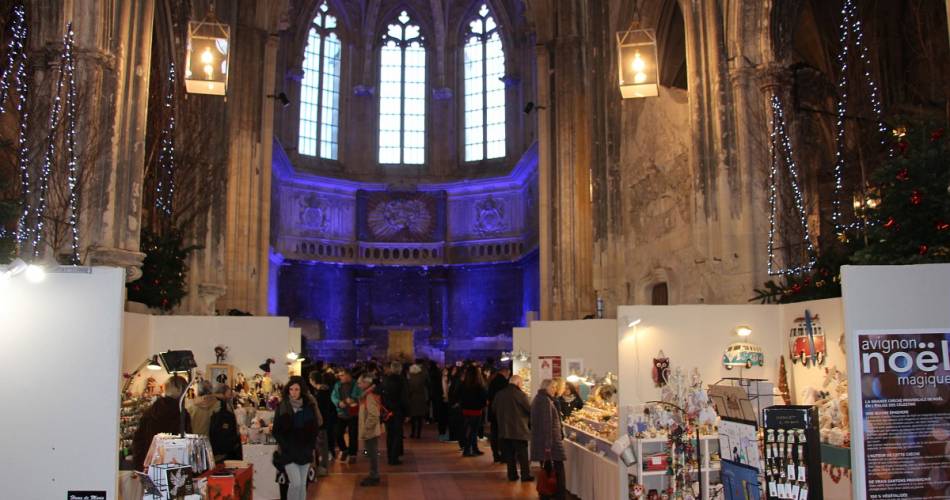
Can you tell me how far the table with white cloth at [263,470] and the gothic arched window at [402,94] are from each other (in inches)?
832

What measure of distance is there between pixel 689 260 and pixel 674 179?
1.54m

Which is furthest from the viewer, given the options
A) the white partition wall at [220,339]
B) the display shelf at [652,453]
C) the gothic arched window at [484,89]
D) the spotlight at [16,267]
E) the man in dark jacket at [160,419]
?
the gothic arched window at [484,89]

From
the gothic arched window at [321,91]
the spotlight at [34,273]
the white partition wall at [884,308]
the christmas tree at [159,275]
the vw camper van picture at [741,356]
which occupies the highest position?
the gothic arched window at [321,91]

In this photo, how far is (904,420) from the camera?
5.35 metres

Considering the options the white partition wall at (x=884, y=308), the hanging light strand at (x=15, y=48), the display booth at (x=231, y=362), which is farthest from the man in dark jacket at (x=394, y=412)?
the white partition wall at (x=884, y=308)

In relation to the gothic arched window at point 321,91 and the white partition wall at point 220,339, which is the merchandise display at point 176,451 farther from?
the gothic arched window at point 321,91

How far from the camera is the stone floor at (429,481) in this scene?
33.4 feet

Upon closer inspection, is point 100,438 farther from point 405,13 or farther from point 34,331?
point 405,13

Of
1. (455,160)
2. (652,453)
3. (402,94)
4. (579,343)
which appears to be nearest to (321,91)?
(402,94)

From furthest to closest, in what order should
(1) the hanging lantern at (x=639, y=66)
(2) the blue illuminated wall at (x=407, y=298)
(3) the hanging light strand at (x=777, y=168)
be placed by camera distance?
(2) the blue illuminated wall at (x=407, y=298)
(1) the hanging lantern at (x=639, y=66)
(3) the hanging light strand at (x=777, y=168)

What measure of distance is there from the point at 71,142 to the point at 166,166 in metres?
4.78

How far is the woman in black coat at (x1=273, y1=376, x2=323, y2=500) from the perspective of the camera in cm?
765

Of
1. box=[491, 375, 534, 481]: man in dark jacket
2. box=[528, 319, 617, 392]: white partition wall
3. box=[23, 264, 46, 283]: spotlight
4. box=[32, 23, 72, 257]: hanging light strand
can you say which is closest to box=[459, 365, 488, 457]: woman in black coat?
box=[528, 319, 617, 392]: white partition wall

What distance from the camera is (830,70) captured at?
46.1 feet
